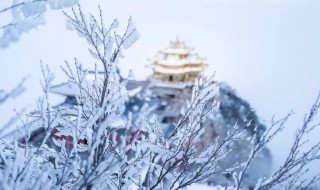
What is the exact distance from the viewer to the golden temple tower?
26.6m

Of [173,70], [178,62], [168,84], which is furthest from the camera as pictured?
[178,62]

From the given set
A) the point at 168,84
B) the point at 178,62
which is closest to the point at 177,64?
the point at 178,62

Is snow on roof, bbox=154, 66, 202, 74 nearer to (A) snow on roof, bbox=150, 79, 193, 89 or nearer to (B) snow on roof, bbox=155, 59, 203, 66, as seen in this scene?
(B) snow on roof, bbox=155, 59, 203, 66

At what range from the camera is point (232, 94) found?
26.7 meters

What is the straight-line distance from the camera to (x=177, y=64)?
87.3 feet

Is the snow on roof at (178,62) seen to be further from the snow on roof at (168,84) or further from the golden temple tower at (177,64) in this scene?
the snow on roof at (168,84)

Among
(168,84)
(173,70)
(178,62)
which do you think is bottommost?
(168,84)

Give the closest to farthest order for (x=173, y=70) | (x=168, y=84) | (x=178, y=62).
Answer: (x=168, y=84), (x=173, y=70), (x=178, y=62)

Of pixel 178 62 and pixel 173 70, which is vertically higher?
pixel 178 62

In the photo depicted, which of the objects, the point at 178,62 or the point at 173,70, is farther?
the point at 178,62

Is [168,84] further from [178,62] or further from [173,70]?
[178,62]

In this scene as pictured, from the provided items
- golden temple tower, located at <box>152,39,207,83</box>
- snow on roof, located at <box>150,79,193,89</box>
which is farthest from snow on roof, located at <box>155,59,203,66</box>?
snow on roof, located at <box>150,79,193,89</box>

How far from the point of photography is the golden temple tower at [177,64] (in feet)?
87.2

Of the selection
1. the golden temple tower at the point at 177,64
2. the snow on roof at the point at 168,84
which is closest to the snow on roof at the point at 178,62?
the golden temple tower at the point at 177,64
